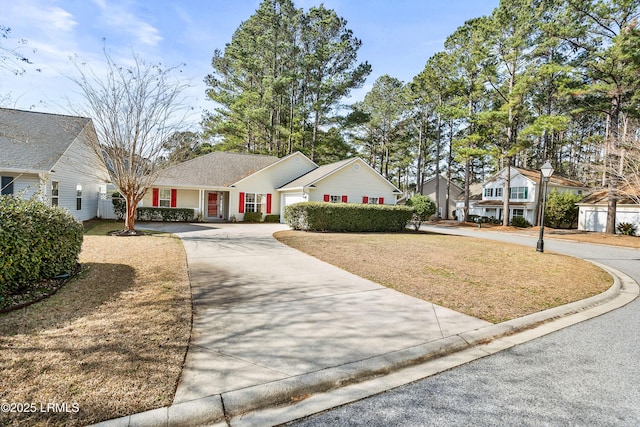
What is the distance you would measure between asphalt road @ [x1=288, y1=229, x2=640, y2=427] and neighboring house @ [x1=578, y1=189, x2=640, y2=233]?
87.6 feet

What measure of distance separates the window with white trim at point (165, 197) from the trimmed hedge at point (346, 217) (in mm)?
8889

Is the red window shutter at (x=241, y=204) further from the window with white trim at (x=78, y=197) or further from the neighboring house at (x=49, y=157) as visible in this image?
the window with white trim at (x=78, y=197)

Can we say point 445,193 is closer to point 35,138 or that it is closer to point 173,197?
point 173,197

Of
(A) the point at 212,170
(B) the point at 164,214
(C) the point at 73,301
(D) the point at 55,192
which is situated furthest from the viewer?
(A) the point at 212,170

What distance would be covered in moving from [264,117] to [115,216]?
16173 millimetres

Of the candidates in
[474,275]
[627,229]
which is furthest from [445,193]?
[474,275]

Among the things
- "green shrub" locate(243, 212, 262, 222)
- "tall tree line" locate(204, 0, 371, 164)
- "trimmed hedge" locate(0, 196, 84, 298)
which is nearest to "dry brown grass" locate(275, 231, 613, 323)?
"trimmed hedge" locate(0, 196, 84, 298)

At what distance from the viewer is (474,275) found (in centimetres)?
733

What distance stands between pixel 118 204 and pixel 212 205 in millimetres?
5844

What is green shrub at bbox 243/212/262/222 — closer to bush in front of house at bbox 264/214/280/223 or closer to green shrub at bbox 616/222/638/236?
bush in front of house at bbox 264/214/280/223

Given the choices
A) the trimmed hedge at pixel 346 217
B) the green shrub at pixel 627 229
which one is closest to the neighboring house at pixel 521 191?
the green shrub at pixel 627 229

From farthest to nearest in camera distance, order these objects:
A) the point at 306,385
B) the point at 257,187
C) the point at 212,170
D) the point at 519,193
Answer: the point at 519,193, the point at 212,170, the point at 257,187, the point at 306,385

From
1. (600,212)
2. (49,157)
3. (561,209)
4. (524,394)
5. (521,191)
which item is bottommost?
(524,394)

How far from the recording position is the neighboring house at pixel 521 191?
30.5 meters
